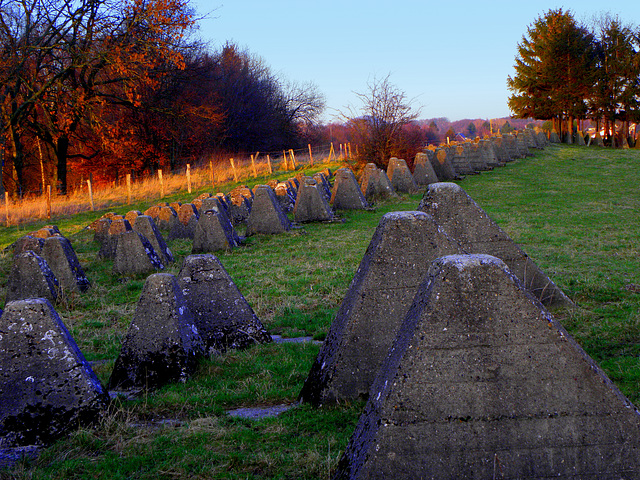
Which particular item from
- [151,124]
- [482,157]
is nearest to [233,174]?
[151,124]

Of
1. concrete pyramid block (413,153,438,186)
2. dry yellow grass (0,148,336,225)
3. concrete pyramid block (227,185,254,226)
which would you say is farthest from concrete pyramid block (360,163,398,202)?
dry yellow grass (0,148,336,225)

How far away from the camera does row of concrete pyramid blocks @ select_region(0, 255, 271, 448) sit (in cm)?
395

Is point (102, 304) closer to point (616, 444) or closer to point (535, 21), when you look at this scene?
point (616, 444)

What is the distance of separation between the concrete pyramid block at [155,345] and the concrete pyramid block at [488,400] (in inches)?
107

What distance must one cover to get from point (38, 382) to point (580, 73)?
4544 cm

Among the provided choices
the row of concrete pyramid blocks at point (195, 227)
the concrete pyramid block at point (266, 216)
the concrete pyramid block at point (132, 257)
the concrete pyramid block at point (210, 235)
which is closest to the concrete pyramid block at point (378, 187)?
the row of concrete pyramid blocks at point (195, 227)

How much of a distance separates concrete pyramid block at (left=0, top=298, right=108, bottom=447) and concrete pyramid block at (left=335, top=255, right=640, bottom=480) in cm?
228

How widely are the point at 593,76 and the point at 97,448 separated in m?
45.2

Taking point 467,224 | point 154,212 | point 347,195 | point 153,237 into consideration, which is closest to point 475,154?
point 347,195

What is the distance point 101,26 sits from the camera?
25.5m

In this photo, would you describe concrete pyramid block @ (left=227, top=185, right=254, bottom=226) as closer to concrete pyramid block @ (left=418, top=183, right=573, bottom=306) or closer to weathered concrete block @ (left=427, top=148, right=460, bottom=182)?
weathered concrete block @ (left=427, top=148, right=460, bottom=182)

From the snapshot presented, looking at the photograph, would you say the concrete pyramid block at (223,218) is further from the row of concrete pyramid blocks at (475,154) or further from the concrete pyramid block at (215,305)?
the row of concrete pyramid blocks at (475,154)

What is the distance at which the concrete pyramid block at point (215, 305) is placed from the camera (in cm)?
584

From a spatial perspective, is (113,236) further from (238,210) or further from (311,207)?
(311,207)
